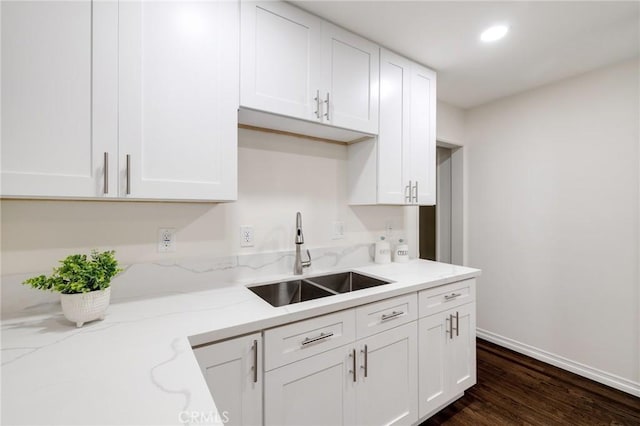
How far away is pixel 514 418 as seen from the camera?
6.02 feet

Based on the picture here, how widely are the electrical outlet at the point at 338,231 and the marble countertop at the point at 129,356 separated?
26.4 inches

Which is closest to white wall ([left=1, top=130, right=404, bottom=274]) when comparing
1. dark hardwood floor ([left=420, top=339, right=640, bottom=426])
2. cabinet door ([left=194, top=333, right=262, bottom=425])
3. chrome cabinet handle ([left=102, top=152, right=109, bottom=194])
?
chrome cabinet handle ([left=102, top=152, right=109, bottom=194])

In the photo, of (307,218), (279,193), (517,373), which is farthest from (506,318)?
(279,193)

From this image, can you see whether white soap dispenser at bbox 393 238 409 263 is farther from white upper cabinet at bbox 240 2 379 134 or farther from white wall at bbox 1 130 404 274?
white upper cabinet at bbox 240 2 379 134

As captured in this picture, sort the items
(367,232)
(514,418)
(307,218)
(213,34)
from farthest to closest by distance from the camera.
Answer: (367,232), (307,218), (514,418), (213,34)

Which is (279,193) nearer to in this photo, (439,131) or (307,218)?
(307,218)

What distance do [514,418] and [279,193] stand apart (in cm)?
211

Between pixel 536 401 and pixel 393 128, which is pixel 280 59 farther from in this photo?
pixel 536 401

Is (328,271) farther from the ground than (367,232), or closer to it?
closer to it

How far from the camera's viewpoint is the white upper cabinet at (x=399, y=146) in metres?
1.93

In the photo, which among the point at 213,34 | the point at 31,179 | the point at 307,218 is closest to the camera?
the point at 31,179

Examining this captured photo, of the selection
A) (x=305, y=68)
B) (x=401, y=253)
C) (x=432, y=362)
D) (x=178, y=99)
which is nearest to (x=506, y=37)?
(x=305, y=68)

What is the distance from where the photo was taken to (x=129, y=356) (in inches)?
33.1

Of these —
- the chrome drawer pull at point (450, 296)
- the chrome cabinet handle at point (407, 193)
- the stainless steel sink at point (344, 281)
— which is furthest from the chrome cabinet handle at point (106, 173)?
the chrome drawer pull at point (450, 296)
